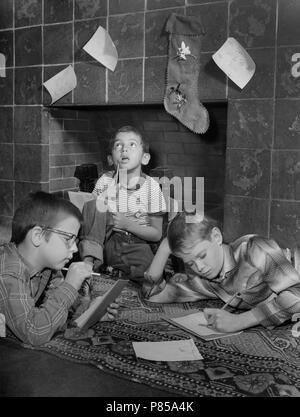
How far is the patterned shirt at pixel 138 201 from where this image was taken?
2.60 metres

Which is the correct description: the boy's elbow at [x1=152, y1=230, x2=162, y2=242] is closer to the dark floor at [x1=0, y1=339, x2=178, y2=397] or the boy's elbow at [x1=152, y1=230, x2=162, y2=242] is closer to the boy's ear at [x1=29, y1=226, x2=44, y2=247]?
the boy's ear at [x1=29, y1=226, x2=44, y2=247]

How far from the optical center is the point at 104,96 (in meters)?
2.88

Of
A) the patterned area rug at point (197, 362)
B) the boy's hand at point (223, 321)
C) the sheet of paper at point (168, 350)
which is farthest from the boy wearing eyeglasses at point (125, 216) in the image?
the sheet of paper at point (168, 350)

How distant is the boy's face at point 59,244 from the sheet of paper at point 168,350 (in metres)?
0.36

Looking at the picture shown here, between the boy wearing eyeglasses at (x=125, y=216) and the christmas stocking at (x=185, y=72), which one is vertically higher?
the christmas stocking at (x=185, y=72)

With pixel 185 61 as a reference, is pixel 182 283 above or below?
below

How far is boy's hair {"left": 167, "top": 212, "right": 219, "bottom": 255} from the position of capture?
6.12 feet

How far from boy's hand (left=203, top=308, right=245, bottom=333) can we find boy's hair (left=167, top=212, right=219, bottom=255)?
24 centimetres

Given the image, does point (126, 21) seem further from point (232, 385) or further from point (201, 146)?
point (232, 385)

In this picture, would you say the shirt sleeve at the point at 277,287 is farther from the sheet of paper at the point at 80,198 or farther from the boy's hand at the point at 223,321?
the sheet of paper at the point at 80,198

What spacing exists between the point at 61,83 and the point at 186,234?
1549 mm
